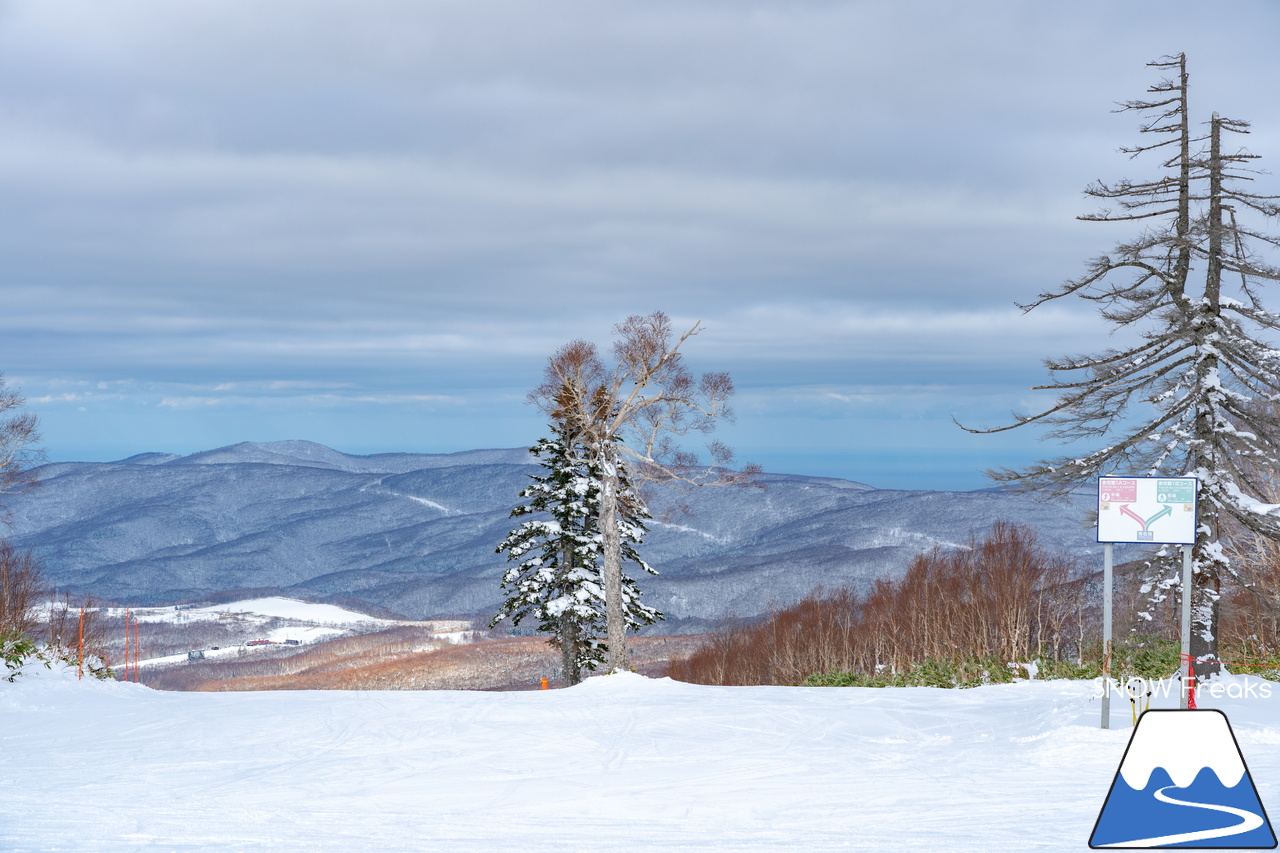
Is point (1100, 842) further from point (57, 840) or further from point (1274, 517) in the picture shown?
point (1274, 517)

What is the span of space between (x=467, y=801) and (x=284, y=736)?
5.27 meters

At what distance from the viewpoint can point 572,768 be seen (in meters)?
12.7

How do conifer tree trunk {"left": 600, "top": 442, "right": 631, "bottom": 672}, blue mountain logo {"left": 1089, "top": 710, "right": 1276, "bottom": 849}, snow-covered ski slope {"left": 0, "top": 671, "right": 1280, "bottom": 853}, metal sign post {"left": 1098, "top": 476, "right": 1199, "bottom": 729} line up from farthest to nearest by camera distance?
1. conifer tree trunk {"left": 600, "top": 442, "right": 631, "bottom": 672}
2. metal sign post {"left": 1098, "top": 476, "right": 1199, "bottom": 729}
3. snow-covered ski slope {"left": 0, "top": 671, "right": 1280, "bottom": 853}
4. blue mountain logo {"left": 1089, "top": 710, "right": 1276, "bottom": 849}

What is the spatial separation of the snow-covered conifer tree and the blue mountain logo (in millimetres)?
21951

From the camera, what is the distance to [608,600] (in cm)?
2591

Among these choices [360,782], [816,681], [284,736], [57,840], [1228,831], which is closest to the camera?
[1228,831]

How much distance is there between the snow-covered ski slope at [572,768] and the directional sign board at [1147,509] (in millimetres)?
2613

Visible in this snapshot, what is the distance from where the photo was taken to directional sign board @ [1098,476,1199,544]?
13.3m

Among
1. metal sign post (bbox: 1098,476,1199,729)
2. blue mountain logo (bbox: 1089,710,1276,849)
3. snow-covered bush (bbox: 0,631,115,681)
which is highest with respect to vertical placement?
metal sign post (bbox: 1098,476,1199,729)

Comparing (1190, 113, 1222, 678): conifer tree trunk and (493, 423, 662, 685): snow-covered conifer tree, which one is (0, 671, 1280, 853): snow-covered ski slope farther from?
(493, 423, 662, 685): snow-covered conifer tree

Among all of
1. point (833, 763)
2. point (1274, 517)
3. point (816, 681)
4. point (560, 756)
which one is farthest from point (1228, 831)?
point (816, 681)

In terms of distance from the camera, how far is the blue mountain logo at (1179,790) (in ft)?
21.8

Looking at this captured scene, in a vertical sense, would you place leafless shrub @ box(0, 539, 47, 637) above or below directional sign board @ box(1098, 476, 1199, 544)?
below

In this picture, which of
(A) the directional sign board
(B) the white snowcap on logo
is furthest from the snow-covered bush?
(B) the white snowcap on logo
